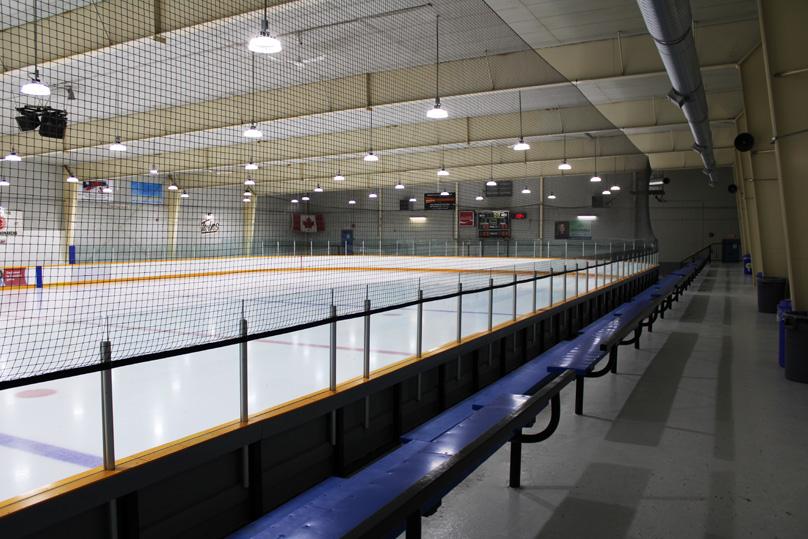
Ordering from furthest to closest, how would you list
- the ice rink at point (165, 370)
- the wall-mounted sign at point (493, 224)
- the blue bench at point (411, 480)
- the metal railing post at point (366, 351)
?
the wall-mounted sign at point (493, 224), the metal railing post at point (366, 351), the ice rink at point (165, 370), the blue bench at point (411, 480)

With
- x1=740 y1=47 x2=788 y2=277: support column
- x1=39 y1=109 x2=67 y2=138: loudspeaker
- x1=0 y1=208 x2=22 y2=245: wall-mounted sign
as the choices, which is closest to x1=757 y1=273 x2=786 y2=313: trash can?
x1=740 y1=47 x2=788 y2=277: support column

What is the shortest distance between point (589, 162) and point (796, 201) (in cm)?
1564

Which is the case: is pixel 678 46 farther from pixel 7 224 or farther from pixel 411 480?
pixel 7 224

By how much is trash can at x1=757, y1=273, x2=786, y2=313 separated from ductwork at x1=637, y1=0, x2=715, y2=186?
14.1 ft

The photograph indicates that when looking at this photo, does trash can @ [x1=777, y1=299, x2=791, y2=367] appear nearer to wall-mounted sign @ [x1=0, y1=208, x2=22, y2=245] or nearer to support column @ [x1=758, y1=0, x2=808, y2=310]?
support column @ [x1=758, y1=0, x2=808, y2=310]

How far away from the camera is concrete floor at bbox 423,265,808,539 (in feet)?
10.6

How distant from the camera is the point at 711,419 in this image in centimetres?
512

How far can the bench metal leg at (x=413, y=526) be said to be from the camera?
7.90 ft

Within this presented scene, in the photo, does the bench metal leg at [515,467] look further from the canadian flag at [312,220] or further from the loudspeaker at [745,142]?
the canadian flag at [312,220]

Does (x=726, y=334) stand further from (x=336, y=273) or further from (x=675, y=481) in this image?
(x=336, y=273)

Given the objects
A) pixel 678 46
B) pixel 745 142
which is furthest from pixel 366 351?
pixel 745 142

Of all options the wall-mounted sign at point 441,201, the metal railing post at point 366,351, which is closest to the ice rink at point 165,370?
the metal railing post at point 366,351

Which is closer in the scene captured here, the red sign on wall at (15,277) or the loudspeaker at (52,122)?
the loudspeaker at (52,122)

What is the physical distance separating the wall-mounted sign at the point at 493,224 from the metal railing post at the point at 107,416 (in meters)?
25.1
